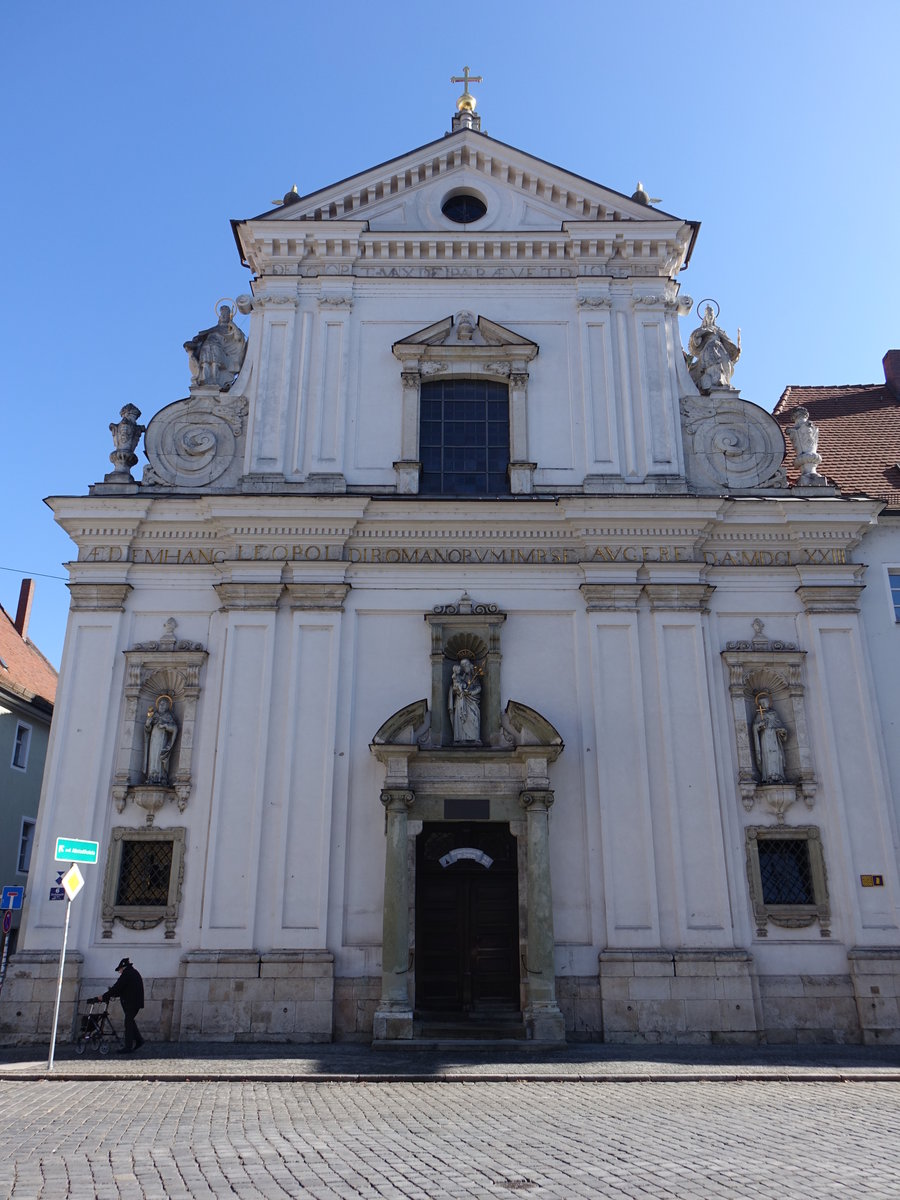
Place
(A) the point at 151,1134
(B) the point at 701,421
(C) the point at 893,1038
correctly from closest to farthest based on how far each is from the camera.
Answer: (A) the point at 151,1134, (C) the point at 893,1038, (B) the point at 701,421

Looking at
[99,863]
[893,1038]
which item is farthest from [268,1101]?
[893,1038]

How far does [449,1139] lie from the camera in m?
8.26

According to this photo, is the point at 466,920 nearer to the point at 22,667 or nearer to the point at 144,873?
the point at 144,873

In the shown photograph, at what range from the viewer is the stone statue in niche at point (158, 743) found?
16.0 meters

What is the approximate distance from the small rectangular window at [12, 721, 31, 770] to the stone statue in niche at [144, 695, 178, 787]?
12.2 m

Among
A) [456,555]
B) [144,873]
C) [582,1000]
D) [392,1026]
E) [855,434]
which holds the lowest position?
[392,1026]

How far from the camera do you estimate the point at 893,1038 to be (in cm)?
1462

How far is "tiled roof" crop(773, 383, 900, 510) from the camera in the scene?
756 inches

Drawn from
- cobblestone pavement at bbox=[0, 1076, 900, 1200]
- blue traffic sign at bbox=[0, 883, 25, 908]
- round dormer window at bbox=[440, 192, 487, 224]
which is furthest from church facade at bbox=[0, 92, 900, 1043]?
blue traffic sign at bbox=[0, 883, 25, 908]

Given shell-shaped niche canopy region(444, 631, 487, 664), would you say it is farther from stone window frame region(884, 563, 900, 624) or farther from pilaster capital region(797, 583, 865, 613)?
stone window frame region(884, 563, 900, 624)

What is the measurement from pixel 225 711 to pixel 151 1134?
27.3ft

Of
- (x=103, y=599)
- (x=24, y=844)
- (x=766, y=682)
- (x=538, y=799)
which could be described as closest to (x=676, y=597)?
(x=766, y=682)

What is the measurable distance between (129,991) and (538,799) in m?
6.34

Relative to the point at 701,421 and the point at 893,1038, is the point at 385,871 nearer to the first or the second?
the point at 893,1038
